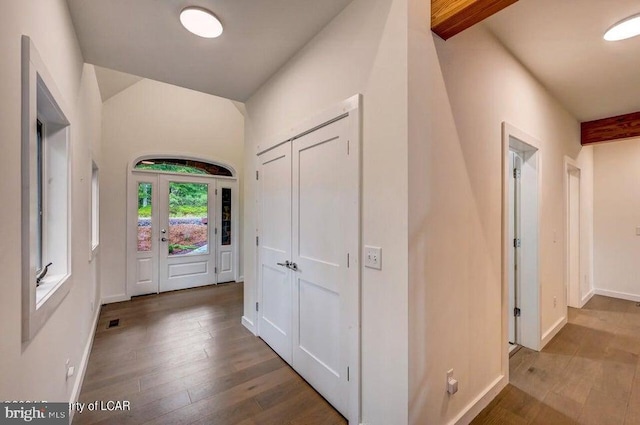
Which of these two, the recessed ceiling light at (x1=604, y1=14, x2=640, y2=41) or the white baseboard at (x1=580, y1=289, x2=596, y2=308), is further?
the white baseboard at (x1=580, y1=289, x2=596, y2=308)

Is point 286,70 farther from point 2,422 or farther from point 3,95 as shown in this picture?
point 2,422

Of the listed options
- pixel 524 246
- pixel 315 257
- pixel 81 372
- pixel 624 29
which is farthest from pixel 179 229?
pixel 624 29

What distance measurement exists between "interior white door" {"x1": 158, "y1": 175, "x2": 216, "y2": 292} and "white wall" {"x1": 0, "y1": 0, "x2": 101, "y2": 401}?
2470mm

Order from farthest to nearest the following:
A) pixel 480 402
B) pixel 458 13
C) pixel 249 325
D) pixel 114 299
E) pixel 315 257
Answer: pixel 114 299 < pixel 249 325 < pixel 315 257 < pixel 480 402 < pixel 458 13

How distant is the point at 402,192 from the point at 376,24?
1.01 meters

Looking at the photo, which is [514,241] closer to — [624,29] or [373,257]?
[624,29]

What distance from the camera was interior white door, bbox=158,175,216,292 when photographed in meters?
4.73

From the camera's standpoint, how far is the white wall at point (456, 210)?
56.8 inches

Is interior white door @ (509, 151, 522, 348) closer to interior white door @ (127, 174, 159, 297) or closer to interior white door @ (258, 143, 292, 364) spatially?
interior white door @ (258, 143, 292, 364)

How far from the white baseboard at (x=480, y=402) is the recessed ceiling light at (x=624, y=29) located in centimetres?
270

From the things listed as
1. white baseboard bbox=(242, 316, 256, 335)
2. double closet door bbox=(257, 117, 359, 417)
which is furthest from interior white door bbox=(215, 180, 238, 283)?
double closet door bbox=(257, 117, 359, 417)

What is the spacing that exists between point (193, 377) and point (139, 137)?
12.9ft

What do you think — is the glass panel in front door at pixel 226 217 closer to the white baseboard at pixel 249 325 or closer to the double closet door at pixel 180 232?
the double closet door at pixel 180 232

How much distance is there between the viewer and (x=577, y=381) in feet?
7.32
